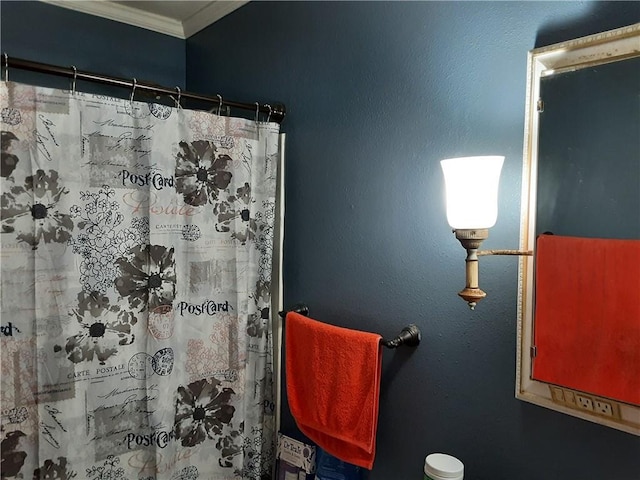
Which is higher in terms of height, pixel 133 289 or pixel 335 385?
pixel 133 289

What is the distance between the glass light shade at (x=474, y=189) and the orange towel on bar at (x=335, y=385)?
0.47 metres

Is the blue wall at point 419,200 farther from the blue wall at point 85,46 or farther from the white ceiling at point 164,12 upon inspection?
the blue wall at point 85,46

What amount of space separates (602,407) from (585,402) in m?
0.03

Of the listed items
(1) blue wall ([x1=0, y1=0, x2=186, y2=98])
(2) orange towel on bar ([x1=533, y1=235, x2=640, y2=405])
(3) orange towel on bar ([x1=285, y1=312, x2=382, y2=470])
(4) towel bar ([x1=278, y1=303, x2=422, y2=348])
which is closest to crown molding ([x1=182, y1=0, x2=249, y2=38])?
(1) blue wall ([x1=0, y1=0, x2=186, y2=98])

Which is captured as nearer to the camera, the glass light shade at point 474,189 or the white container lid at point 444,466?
the glass light shade at point 474,189

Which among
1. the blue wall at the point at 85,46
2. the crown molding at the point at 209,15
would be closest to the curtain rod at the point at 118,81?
the crown molding at the point at 209,15

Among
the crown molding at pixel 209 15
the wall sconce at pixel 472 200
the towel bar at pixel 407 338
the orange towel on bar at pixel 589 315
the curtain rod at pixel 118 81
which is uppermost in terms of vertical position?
the crown molding at pixel 209 15

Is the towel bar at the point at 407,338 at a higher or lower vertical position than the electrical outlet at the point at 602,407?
higher

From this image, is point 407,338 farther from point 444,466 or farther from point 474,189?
point 474,189

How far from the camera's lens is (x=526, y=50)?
107cm

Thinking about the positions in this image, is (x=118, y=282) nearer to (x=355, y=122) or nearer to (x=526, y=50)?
(x=355, y=122)

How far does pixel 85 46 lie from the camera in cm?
207

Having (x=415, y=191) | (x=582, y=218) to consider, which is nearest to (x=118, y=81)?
(x=415, y=191)

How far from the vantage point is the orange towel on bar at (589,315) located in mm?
906
